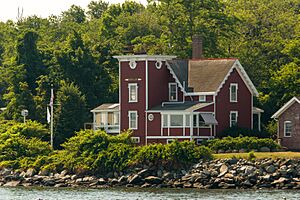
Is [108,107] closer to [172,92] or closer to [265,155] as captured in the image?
[172,92]

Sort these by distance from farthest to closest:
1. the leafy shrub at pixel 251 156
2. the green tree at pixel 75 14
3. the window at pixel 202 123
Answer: the green tree at pixel 75 14
the window at pixel 202 123
the leafy shrub at pixel 251 156

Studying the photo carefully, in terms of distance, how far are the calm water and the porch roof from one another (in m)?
12.0

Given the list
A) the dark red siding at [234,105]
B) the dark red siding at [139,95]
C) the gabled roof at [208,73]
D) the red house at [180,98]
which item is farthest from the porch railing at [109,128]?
the dark red siding at [234,105]

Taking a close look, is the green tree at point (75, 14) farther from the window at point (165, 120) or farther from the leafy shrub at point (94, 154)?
the leafy shrub at point (94, 154)

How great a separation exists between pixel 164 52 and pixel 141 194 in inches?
1260

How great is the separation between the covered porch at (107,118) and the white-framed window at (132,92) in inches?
82.9

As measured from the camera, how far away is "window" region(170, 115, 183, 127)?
79812mm

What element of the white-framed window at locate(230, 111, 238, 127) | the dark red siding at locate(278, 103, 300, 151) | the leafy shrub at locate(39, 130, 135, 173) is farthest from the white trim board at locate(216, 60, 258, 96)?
the leafy shrub at locate(39, 130, 135, 173)

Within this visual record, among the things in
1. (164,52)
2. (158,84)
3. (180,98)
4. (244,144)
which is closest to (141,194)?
(244,144)

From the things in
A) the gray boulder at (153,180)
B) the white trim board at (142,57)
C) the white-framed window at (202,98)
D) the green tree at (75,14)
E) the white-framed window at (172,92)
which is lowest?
the gray boulder at (153,180)

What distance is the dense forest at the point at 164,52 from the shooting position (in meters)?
87.9

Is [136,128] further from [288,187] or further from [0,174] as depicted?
[288,187]

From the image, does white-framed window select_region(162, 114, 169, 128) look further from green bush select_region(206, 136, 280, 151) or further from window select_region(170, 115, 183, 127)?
green bush select_region(206, 136, 280, 151)

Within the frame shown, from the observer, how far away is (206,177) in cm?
6912
